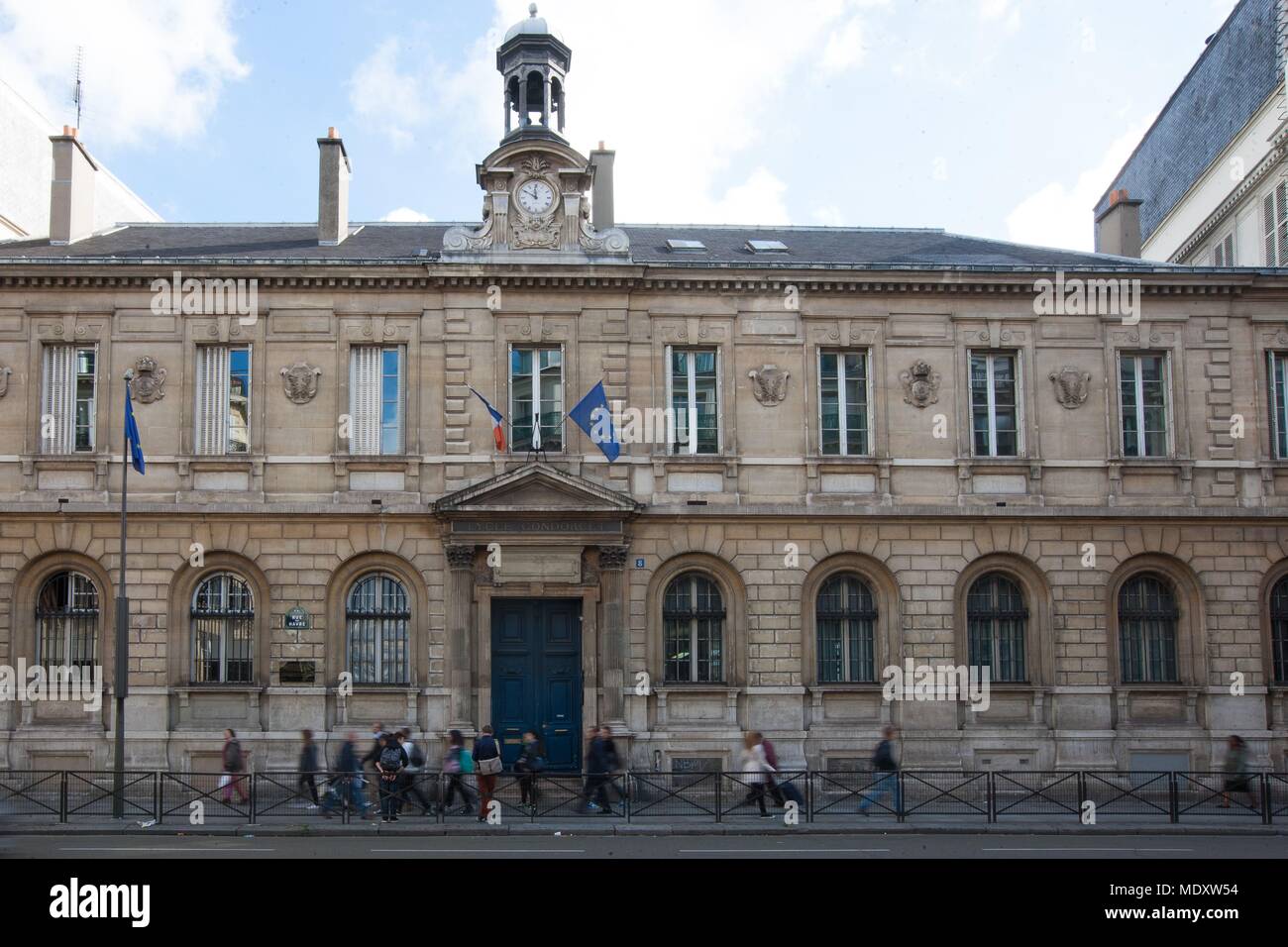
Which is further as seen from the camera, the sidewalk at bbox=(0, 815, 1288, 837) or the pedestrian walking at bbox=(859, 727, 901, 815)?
the pedestrian walking at bbox=(859, 727, 901, 815)

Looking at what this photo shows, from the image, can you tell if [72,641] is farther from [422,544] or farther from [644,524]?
[644,524]

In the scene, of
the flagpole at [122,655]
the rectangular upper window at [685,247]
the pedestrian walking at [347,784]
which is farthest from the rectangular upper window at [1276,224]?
the flagpole at [122,655]

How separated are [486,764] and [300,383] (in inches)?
350

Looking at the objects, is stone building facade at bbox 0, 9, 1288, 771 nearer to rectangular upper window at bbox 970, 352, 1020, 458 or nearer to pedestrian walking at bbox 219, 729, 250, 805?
rectangular upper window at bbox 970, 352, 1020, 458

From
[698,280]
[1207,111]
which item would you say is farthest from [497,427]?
[1207,111]

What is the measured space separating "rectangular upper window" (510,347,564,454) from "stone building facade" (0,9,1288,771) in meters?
0.07

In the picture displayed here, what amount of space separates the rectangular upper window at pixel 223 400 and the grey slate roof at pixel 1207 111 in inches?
945

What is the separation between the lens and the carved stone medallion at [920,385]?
2709cm

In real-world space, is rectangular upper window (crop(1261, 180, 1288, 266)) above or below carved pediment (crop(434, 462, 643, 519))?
above

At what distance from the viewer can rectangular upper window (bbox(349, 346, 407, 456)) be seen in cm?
2653

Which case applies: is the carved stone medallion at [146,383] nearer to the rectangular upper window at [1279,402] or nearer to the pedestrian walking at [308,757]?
the pedestrian walking at [308,757]

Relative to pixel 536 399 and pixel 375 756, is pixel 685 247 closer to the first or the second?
pixel 536 399

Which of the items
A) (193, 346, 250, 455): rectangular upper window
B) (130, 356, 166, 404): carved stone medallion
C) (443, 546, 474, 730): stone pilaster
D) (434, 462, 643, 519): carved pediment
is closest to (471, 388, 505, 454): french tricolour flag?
(434, 462, 643, 519): carved pediment

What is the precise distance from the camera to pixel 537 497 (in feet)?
Answer: 84.6
